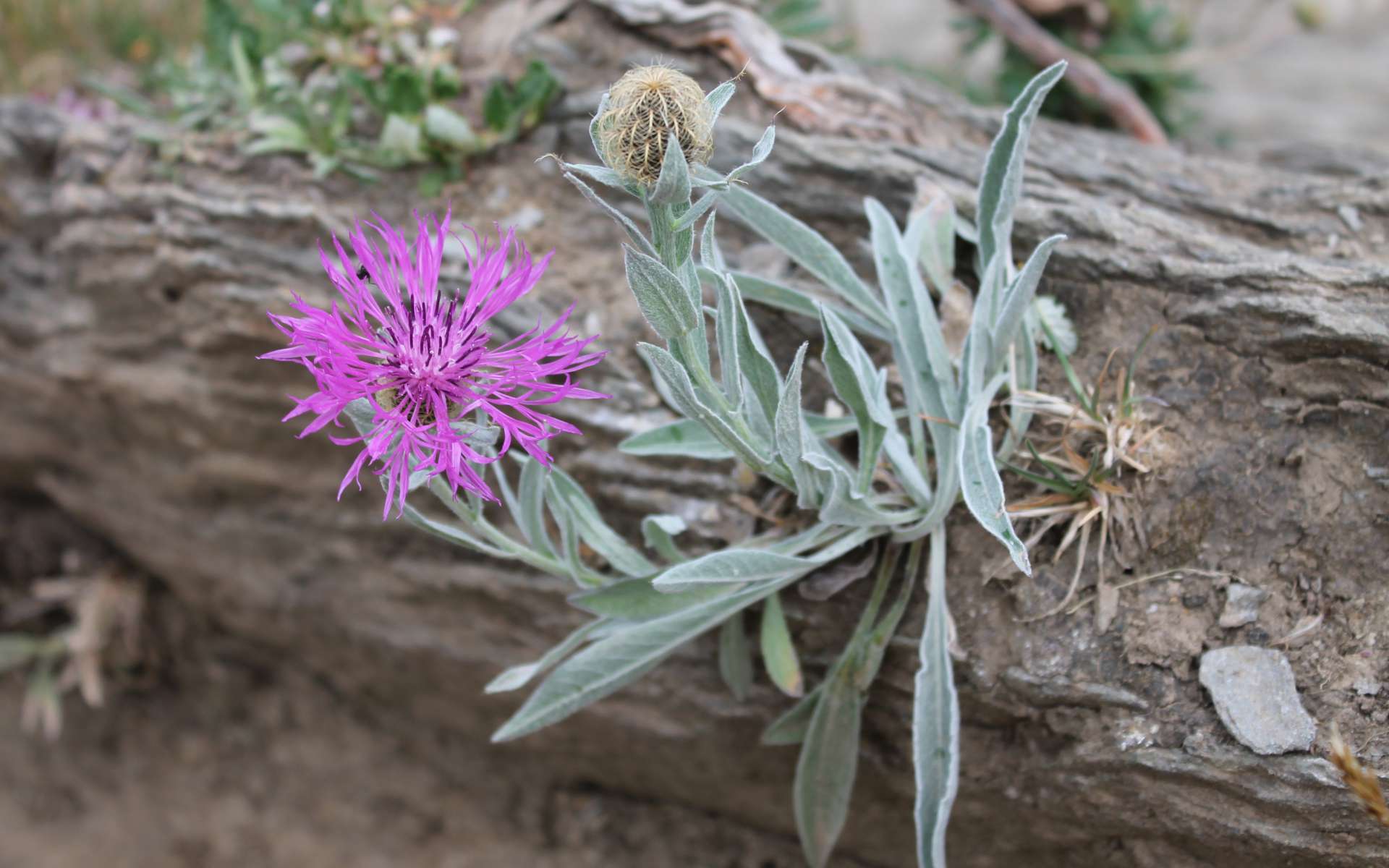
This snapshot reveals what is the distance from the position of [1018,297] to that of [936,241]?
43cm

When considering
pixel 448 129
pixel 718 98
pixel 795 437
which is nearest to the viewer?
pixel 718 98

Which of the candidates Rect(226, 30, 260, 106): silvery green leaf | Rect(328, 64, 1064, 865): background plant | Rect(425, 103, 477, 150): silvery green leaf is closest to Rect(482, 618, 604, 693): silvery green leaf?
Rect(328, 64, 1064, 865): background plant

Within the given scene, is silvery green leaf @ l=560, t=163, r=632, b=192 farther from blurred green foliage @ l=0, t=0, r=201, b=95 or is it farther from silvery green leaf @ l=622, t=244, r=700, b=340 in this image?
blurred green foliage @ l=0, t=0, r=201, b=95

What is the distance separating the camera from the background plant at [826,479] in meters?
1.84

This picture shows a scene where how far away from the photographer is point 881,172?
103 inches

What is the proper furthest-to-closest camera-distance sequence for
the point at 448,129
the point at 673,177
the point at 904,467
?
the point at 448,129
the point at 904,467
the point at 673,177

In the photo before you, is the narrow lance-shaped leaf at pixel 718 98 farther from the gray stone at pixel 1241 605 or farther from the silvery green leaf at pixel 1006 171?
the gray stone at pixel 1241 605

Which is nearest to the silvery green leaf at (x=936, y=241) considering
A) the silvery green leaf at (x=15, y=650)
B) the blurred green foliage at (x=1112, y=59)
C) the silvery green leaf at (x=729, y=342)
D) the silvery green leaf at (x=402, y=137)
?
the silvery green leaf at (x=729, y=342)

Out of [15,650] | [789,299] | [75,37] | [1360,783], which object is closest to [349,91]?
[789,299]

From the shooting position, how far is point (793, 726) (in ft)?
7.57

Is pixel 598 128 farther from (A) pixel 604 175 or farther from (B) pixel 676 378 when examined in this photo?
(B) pixel 676 378

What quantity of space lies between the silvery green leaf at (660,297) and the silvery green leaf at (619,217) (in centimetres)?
2

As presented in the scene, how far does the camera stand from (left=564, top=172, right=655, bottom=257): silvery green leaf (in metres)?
1.46

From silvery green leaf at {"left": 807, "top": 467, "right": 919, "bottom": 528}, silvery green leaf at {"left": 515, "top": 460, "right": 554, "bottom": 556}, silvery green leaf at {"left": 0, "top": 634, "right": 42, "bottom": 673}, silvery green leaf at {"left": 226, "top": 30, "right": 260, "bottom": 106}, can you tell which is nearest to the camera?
silvery green leaf at {"left": 807, "top": 467, "right": 919, "bottom": 528}
